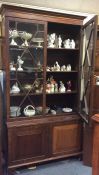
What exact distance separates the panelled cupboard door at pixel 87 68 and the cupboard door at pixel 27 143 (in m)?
0.63

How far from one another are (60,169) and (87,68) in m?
1.43

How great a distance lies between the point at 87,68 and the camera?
2.83 m

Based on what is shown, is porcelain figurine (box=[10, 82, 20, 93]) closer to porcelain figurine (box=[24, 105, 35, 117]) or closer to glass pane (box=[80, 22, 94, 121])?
porcelain figurine (box=[24, 105, 35, 117])

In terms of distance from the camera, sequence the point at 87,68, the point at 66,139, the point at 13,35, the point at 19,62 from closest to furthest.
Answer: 1. the point at 13,35
2. the point at 19,62
3. the point at 87,68
4. the point at 66,139

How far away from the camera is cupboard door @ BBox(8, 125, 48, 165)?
2650 millimetres

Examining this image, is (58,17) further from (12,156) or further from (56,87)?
(12,156)

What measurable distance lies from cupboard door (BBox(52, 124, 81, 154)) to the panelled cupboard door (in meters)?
0.27

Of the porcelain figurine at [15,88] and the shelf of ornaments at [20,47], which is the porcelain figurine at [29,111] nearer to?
the porcelain figurine at [15,88]

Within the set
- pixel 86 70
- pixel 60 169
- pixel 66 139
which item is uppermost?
pixel 86 70

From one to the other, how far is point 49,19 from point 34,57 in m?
0.53

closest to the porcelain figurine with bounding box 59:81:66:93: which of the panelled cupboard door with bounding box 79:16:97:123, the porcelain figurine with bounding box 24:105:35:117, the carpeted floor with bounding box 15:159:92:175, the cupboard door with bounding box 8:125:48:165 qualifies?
the panelled cupboard door with bounding box 79:16:97:123

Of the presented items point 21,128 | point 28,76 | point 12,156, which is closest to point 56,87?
point 28,76

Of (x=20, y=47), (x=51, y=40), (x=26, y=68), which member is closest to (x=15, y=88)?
Answer: (x=26, y=68)

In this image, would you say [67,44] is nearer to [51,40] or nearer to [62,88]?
[51,40]
